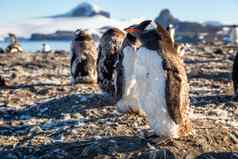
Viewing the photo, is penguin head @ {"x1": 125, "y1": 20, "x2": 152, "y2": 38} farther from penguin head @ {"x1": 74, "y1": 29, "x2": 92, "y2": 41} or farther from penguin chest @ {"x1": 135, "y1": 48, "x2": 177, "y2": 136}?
penguin head @ {"x1": 74, "y1": 29, "x2": 92, "y2": 41}

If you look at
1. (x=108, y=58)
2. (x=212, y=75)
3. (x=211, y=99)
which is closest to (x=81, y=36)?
(x=108, y=58)

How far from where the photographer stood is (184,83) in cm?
689

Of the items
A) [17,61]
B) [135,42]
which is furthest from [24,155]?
[17,61]

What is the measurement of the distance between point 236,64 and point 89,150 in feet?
15.2

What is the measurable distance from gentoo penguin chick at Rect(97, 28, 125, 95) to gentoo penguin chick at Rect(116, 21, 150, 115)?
4.57 ft

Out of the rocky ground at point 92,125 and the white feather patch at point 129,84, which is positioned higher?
the white feather patch at point 129,84

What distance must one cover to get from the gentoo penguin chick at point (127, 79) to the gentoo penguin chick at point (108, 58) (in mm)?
1394

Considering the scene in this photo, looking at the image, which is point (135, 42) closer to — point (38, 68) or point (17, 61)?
point (38, 68)

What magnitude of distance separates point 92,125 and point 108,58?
2350 millimetres

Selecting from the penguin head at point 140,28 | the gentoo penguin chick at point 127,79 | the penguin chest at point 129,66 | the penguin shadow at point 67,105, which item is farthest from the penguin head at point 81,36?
A: the penguin head at point 140,28

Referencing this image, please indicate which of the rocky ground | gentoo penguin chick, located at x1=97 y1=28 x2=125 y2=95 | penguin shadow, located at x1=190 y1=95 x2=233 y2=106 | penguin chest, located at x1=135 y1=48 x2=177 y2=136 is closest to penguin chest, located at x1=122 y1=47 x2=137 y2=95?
the rocky ground

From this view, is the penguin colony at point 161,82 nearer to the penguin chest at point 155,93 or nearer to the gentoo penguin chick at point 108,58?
the penguin chest at point 155,93

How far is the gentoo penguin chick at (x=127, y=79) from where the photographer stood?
8.22 meters

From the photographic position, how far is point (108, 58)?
33.1 ft
